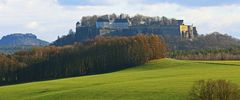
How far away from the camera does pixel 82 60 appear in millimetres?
122312

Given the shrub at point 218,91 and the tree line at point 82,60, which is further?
the tree line at point 82,60

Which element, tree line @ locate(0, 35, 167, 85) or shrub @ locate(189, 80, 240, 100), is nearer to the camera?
shrub @ locate(189, 80, 240, 100)

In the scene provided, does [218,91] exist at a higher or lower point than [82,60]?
higher

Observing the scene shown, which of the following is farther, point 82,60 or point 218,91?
point 82,60

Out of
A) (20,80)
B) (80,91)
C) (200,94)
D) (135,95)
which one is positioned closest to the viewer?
(200,94)

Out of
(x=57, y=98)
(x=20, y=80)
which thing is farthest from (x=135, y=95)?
(x=20, y=80)

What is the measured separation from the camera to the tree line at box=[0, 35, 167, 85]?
119m

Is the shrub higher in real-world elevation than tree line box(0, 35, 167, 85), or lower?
higher

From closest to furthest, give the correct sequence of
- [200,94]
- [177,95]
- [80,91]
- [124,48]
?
[200,94]
[177,95]
[80,91]
[124,48]

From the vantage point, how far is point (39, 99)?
1986 inches

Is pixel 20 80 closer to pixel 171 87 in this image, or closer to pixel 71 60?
pixel 71 60

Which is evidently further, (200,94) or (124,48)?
(124,48)

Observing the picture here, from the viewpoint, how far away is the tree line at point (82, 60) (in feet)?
390

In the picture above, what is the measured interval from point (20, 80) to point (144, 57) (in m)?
26.9
